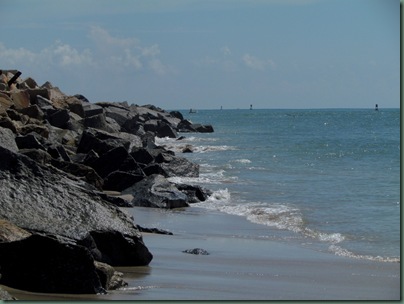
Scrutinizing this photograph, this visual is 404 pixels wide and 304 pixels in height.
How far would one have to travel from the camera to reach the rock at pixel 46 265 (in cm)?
738

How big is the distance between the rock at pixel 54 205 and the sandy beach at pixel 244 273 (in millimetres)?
436

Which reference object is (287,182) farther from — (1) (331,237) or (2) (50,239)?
(2) (50,239)

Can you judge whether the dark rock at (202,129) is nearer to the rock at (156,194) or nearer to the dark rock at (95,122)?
the dark rock at (95,122)

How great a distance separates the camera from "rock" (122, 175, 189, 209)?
51.8 ft

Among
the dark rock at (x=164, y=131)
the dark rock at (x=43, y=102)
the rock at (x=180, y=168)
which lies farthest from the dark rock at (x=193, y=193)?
the dark rock at (x=164, y=131)

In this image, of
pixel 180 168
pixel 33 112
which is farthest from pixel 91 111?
pixel 180 168

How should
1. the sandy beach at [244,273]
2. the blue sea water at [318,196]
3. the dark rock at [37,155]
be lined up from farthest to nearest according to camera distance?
the dark rock at [37,155], the blue sea water at [318,196], the sandy beach at [244,273]

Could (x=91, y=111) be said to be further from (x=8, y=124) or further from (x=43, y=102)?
(x=8, y=124)

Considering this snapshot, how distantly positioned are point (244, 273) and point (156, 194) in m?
6.94

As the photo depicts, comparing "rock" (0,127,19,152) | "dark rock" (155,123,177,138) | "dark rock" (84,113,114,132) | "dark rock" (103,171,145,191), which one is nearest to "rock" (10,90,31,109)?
"dark rock" (84,113,114,132)

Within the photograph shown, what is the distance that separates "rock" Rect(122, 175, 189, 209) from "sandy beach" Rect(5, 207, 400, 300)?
251 cm

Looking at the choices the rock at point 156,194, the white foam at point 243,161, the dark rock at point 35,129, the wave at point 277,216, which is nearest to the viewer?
the wave at point 277,216

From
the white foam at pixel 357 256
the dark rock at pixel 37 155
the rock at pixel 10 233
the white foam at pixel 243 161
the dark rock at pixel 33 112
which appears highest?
the dark rock at pixel 33 112

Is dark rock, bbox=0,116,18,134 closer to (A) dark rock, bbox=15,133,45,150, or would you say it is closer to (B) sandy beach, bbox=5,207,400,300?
(A) dark rock, bbox=15,133,45,150
